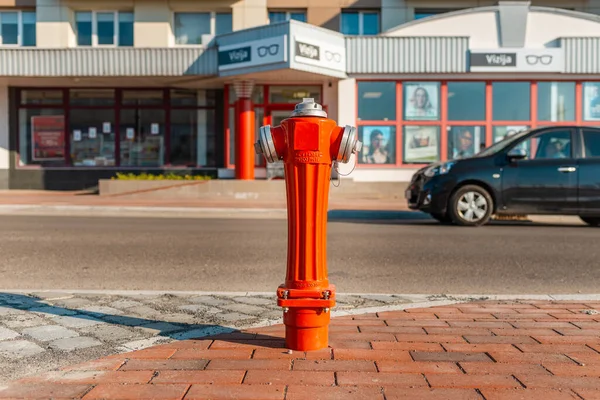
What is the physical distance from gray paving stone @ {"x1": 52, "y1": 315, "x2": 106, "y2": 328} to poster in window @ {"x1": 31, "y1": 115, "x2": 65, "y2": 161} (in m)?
19.9

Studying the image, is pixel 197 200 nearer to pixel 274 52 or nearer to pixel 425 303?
pixel 274 52

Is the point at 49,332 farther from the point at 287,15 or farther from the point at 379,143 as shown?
the point at 287,15

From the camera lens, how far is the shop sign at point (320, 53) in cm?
1848

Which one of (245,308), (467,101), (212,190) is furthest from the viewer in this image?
(467,101)

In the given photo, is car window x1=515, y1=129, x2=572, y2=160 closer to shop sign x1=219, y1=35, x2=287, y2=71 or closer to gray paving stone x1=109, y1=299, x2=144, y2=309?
gray paving stone x1=109, y1=299, x2=144, y2=309

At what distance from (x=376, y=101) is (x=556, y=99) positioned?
5673mm

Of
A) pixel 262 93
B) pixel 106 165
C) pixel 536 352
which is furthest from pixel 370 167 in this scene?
pixel 536 352

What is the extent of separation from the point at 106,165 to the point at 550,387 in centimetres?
2151

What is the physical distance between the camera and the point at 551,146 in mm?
11469

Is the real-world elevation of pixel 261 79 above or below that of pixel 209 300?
above

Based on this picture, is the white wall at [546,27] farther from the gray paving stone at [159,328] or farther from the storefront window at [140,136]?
the gray paving stone at [159,328]

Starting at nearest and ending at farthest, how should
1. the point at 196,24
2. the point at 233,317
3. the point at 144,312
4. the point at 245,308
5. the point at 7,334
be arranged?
the point at 7,334
the point at 233,317
the point at 144,312
the point at 245,308
the point at 196,24

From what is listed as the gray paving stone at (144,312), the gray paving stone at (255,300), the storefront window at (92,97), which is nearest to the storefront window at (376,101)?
the storefront window at (92,97)

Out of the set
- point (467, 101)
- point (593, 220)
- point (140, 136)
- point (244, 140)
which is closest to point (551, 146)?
point (593, 220)
